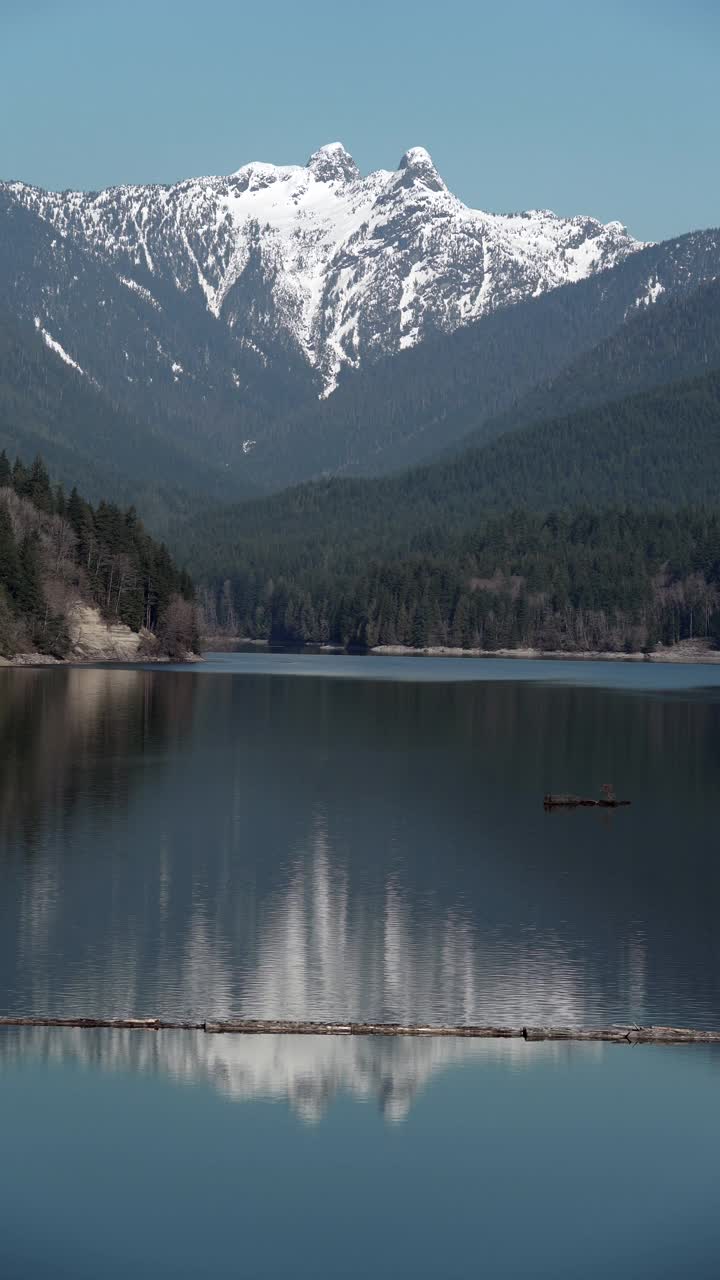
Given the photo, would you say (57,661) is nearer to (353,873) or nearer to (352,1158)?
(353,873)

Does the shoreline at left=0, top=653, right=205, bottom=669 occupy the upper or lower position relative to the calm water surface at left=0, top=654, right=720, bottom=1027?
upper

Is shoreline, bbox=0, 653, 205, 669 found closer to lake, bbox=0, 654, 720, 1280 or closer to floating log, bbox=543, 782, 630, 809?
lake, bbox=0, 654, 720, 1280

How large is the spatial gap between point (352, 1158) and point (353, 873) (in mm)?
25271

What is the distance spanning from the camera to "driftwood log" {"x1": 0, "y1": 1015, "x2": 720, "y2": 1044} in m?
33.6

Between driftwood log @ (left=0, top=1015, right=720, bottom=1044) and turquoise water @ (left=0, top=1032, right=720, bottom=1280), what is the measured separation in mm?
358

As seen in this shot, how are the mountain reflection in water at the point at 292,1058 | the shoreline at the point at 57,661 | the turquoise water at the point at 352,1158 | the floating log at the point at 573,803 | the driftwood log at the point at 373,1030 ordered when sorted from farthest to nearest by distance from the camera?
the shoreline at the point at 57,661
the floating log at the point at 573,803
the driftwood log at the point at 373,1030
the mountain reflection in water at the point at 292,1058
the turquoise water at the point at 352,1158

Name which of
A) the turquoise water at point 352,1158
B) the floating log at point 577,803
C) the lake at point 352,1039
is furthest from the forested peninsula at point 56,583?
the turquoise water at point 352,1158

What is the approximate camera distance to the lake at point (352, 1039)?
25453 mm

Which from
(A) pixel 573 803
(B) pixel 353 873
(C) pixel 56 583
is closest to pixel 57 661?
(C) pixel 56 583

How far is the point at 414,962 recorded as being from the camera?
132ft

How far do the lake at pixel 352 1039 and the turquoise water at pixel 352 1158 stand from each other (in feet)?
0.21

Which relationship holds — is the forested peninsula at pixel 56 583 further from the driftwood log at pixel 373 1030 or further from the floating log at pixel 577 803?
the driftwood log at pixel 373 1030

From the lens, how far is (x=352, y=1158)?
27922 mm

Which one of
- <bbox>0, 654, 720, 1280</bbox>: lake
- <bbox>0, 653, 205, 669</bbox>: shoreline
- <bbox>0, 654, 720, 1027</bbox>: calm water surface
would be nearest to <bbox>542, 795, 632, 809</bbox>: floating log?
<bbox>0, 654, 720, 1280</bbox>: lake
